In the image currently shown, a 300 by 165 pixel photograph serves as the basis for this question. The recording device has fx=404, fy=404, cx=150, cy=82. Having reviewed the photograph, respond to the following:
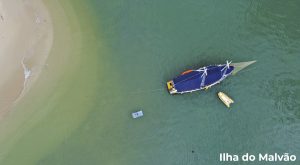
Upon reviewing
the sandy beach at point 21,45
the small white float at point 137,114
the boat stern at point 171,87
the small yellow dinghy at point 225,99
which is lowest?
the small white float at point 137,114

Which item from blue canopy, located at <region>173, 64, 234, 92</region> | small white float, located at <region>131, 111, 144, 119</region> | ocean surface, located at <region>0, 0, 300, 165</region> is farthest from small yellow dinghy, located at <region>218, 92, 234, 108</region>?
small white float, located at <region>131, 111, 144, 119</region>

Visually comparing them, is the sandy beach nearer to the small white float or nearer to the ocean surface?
the ocean surface

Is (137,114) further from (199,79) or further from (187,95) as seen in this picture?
(199,79)

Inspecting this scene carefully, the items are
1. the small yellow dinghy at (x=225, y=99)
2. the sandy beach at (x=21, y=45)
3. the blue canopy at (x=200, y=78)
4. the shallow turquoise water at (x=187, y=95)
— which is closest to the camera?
the shallow turquoise water at (x=187, y=95)

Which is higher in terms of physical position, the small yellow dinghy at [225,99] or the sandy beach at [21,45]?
the sandy beach at [21,45]

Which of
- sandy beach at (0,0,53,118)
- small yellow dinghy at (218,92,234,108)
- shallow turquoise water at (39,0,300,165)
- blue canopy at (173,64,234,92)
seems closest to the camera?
shallow turquoise water at (39,0,300,165)

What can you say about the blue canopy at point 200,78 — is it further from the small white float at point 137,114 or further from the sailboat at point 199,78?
the small white float at point 137,114

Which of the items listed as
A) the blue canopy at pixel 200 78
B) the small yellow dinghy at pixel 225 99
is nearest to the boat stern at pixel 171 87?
the blue canopy at pixel 200 78
